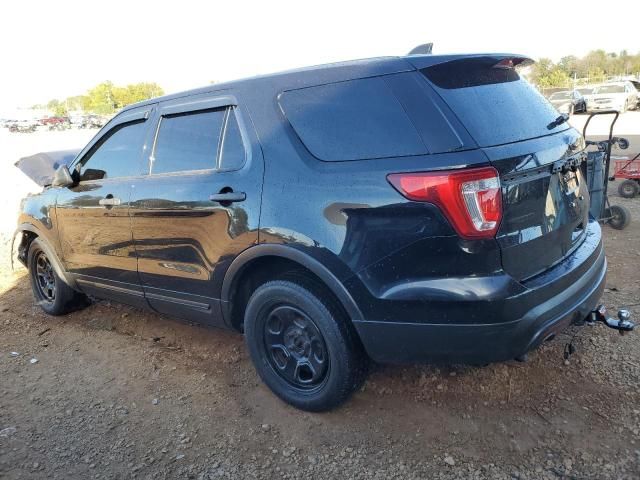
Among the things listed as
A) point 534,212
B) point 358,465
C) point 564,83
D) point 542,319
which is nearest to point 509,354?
point 542,319

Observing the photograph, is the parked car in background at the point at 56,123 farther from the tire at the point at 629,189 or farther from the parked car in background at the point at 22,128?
the tire at the point at 629,189

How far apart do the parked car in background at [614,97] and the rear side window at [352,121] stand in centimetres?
2725

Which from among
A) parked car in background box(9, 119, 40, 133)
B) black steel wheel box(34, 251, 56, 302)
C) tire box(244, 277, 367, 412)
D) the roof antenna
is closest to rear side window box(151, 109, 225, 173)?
tire box(244, 277, 367, 412)

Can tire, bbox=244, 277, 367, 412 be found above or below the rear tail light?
below

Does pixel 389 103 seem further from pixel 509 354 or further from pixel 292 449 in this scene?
pixel 292 449

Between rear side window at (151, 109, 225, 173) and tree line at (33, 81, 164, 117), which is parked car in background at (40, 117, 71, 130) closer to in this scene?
tree line at (33, 81, 164, 117)

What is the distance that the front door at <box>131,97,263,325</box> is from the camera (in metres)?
3.04

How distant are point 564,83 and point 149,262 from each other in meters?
54.5

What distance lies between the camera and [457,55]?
2668 millimetres

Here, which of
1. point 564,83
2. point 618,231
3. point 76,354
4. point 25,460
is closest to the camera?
point 25,460

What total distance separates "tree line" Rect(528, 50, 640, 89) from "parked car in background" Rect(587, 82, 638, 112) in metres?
24.3

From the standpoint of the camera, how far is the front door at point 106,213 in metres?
3.83

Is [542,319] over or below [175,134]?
below

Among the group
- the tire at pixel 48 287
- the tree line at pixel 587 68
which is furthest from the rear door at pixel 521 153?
the tree line at pixel 587 68
